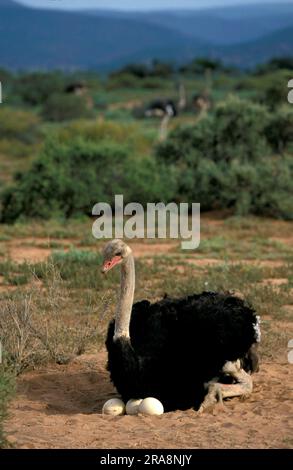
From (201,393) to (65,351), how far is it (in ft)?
4.70

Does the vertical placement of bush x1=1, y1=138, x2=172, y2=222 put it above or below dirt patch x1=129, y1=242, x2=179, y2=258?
above

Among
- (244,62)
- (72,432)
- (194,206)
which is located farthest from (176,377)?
(244,62)

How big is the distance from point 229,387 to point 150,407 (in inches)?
23.0

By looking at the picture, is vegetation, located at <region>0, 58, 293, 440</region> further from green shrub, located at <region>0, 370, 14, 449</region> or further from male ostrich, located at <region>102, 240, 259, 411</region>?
male ostrich, located at <region>102, 240, 259, 411</region>

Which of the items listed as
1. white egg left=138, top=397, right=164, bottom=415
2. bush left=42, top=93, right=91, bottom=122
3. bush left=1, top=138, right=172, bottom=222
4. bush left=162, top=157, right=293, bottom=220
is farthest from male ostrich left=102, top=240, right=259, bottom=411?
bush left=42, top=93, right=91, bottom=122

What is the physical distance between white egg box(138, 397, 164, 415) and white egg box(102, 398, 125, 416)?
0.53 feet

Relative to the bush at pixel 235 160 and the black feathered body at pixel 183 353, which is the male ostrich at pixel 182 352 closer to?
the black feathered body at pixel 183 353

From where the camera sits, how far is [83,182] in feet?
51.4

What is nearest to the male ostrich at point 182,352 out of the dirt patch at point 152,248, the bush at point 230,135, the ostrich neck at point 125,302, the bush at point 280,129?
the ostrich neck at point 125,302

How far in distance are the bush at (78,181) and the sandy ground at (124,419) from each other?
8374 millimetres

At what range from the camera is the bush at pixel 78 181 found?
15516 millimetres

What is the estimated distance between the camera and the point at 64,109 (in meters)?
37.1

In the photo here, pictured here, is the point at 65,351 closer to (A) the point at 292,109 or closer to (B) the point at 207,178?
(B) the point at 207,178

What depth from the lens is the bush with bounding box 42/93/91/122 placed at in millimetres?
36906
